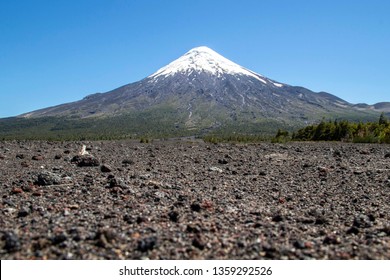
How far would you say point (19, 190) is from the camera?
32.4ft

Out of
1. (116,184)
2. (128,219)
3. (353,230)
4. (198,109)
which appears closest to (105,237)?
(128,219)

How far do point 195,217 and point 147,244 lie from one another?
2059mm

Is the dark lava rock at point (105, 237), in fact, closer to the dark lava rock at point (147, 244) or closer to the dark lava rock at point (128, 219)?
the dark lava rock at point (147, 244)

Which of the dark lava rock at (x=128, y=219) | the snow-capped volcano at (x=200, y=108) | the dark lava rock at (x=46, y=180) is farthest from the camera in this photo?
the snow-capped volcano at (x=200, y=108)

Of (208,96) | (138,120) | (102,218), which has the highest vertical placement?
(208,96)

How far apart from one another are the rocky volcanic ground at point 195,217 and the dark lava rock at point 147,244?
0.02 metres

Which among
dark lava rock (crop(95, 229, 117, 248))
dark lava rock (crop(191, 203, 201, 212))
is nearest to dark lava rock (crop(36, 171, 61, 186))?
dark lava rock (crop(191, 203, 201, 212))

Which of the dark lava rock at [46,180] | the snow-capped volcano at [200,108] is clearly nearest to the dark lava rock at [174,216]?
the dark lava rock at [46,180]

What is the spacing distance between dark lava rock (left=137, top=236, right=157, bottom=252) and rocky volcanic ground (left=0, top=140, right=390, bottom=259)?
0.05ft

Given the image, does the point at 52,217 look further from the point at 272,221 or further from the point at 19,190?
the point at 272,221

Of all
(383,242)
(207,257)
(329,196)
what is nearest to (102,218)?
(207,257)

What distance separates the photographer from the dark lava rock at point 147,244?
5.70 m

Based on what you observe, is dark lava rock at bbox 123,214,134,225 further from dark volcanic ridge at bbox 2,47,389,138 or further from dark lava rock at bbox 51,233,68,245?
dark volcanic ridge at bbox 2,47,389,138

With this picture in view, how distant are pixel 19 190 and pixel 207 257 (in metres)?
6.59
